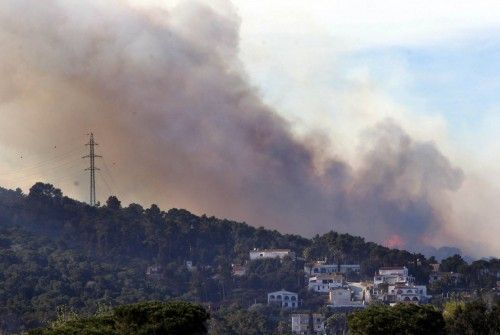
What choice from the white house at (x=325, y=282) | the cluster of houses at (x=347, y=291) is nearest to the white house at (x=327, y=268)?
the cluster of houses at (x=347, y=291)

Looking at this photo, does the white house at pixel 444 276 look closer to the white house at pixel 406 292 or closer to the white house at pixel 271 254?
the white house at pixel 406 292

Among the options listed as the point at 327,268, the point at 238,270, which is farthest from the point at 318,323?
the point at 327,268

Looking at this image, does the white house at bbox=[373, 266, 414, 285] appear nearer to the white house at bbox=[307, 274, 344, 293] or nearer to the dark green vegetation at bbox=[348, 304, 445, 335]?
the white house at bbox=[307, 274, 344, 293]

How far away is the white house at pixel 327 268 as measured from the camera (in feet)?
616

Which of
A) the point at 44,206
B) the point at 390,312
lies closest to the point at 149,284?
the point at 44,206

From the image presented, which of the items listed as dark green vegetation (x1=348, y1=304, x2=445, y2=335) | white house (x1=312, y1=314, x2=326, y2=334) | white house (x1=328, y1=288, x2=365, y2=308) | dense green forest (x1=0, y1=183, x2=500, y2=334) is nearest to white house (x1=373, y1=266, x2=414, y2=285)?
dense green forest (x1=0, y1=183, x2=500, y2=334)

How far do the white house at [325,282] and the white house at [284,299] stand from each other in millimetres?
6554

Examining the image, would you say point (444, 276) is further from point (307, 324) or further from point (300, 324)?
point (300, 324)

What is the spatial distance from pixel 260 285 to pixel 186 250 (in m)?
23.1

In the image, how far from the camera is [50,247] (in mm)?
173500

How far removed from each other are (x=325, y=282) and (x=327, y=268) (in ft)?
41.8

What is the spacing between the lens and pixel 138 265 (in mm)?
178500

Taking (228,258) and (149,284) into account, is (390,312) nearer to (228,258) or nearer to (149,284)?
(149,284)

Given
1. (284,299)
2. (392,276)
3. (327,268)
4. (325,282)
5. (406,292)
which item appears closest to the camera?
(284,299)
